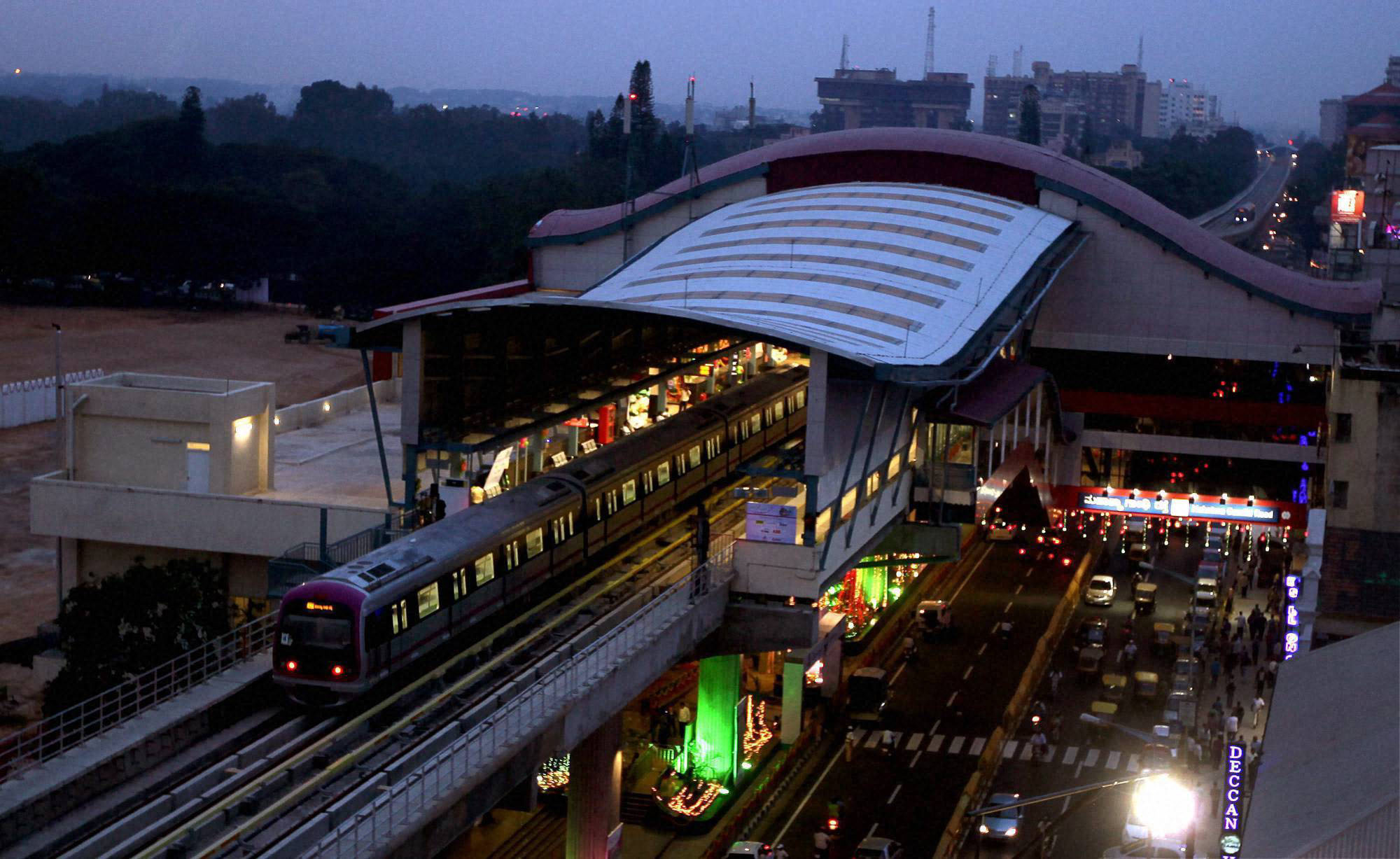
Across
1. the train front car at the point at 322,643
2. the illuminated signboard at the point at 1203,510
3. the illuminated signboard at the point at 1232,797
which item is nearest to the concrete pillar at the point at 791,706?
the illuminated signboard at the point at 1232,797

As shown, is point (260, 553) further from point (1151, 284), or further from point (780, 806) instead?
point (1151, 284)

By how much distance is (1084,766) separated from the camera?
3803 centimetres

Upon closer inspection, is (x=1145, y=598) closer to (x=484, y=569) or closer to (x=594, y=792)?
(x=594, y=792)

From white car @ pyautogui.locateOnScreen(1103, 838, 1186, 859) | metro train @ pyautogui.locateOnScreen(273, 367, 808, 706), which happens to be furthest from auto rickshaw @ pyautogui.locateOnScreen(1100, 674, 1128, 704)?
white car @ pyautogui.locateOnScreen(1103, 838, 1186, 859)

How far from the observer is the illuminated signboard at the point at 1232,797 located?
2908cm

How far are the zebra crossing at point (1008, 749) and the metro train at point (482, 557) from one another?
719 centimetres

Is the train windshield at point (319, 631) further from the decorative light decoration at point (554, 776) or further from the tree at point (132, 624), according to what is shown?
the decorative light decoration at point (554, 776)

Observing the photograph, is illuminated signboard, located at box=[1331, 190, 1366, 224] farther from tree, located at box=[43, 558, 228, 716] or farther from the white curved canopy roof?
tree, located at box=[43, 558, 228, 716]

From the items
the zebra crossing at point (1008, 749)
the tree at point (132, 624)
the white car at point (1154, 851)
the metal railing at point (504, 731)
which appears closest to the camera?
the metal railing at point (504, 731)

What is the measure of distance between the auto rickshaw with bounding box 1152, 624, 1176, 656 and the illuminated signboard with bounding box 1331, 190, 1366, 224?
34.4m

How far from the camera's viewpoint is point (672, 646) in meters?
30.4

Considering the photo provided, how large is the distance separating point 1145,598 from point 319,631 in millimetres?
32177

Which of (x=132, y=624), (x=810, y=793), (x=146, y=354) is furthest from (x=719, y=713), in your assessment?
(x=146, y=354)

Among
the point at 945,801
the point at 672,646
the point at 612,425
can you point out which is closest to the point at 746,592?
the point at 672,646
